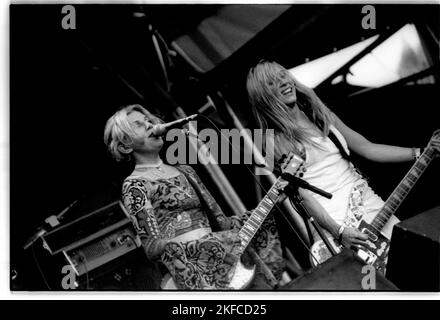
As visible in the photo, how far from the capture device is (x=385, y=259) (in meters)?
4.38

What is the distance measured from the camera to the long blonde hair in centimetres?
448

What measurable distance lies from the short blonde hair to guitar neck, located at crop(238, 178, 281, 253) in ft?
2.60

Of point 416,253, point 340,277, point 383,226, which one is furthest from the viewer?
point 383,226

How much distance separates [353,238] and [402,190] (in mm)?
389

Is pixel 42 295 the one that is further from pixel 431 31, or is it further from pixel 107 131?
pixel 431 31

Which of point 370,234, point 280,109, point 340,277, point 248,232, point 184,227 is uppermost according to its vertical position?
point 280,109

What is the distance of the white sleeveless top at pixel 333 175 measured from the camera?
4422 millimetres

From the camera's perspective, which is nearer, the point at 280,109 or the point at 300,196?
the point at 300,196

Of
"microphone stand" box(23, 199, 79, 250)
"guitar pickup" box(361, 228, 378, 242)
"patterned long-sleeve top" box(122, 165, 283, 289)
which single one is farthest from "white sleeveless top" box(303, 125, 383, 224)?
"microphone stand" box(23, 199, 79, 250)

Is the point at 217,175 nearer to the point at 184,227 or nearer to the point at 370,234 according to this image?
the point at 184,227

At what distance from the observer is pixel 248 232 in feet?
14.2

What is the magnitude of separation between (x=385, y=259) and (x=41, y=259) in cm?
196

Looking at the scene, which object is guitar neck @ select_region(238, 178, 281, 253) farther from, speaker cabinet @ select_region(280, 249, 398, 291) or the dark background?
speaker cabinet @ select_region(280, 249, 398, 291)

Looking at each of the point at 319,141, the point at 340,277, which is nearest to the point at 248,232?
the point at 340,277
